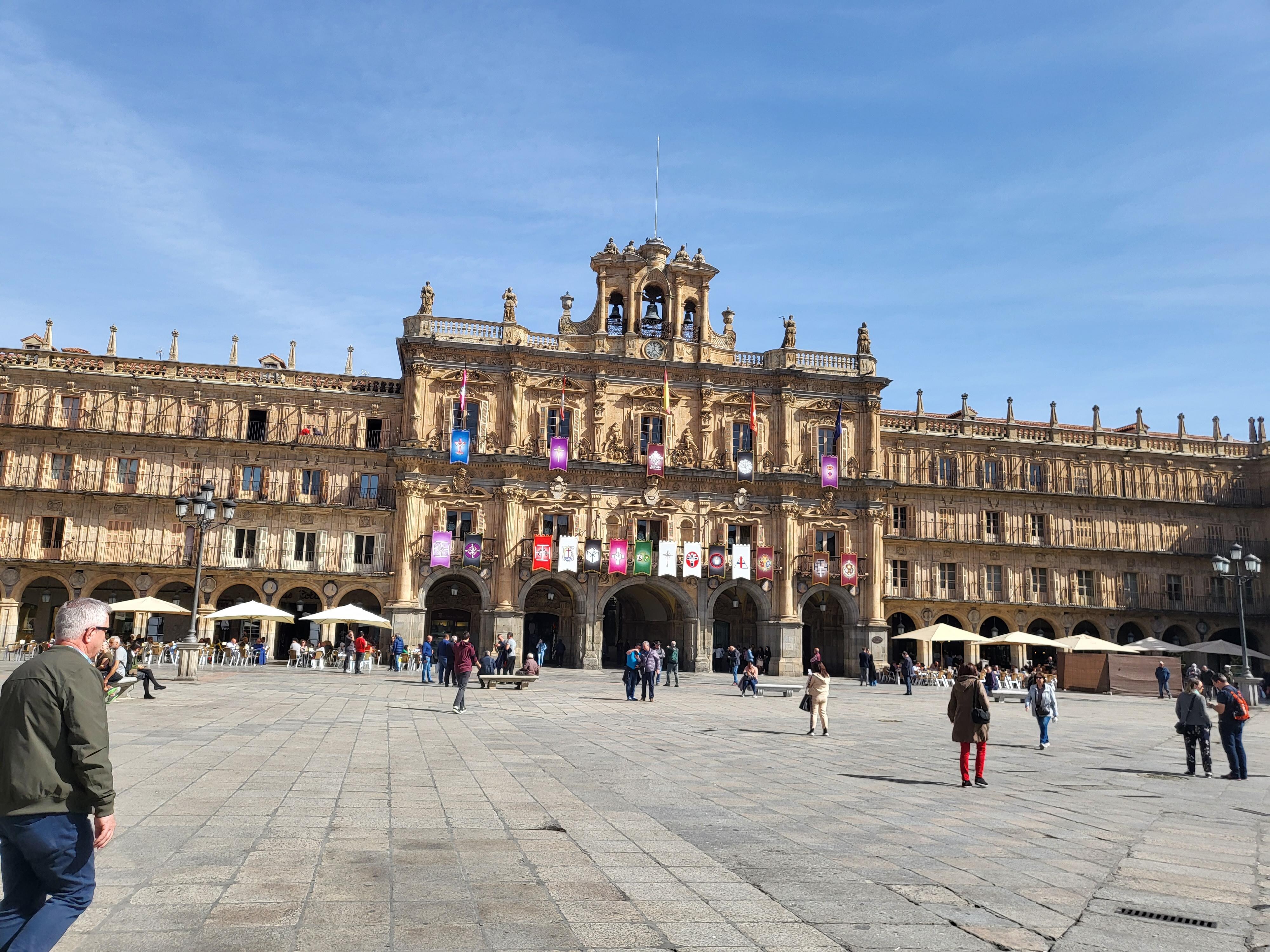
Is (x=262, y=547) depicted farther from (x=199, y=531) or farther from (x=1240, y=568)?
(x=1240, y=568)

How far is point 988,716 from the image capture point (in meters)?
12.5

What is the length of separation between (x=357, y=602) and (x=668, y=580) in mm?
14646

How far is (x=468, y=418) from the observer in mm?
45969

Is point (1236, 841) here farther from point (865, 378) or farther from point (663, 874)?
point (865, 378)

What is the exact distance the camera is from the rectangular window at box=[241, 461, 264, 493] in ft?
150

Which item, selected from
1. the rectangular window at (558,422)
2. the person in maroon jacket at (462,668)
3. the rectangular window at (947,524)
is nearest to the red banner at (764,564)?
the rectangular window at (558,422)

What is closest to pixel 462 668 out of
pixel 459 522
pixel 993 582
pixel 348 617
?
pixel 348 617

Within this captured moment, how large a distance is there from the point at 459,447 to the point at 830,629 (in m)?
21.4

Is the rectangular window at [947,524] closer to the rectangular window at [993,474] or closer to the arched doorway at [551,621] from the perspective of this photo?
the rectangular window at [993,474]

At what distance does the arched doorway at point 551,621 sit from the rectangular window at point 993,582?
2191 cm

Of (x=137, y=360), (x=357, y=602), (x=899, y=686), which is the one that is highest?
Result: (x=137, y=360)

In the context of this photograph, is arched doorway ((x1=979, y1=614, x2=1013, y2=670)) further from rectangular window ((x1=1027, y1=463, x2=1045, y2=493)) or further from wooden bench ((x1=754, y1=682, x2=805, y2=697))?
wooden bench ((x1=754, y1=682, x2=805, y2=697))

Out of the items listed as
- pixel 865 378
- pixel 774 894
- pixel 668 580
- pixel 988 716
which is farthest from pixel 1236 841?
pixel 865 378

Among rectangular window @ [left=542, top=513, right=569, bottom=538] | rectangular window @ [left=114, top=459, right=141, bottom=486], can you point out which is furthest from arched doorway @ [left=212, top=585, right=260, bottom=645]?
rectangular window @ [left=542, top=513, right=569, bottom=538]
